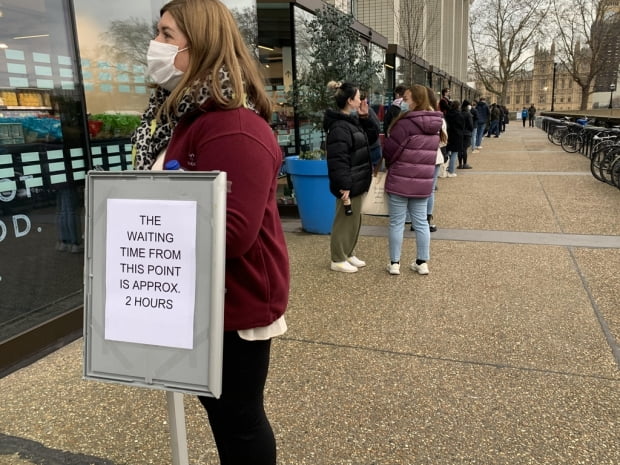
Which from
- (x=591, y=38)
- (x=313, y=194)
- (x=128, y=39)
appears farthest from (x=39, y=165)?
(x=591, y=38)

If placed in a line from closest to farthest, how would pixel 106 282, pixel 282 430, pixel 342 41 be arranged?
pixel 106 282 → pixel 282 430 → pixel 342 41

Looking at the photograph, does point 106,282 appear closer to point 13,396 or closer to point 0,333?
point 13,396

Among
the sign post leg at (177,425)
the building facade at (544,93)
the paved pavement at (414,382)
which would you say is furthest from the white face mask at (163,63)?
the building facade at (544,93)

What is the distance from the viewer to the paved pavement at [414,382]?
2496 mm

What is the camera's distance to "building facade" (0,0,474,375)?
3.43 m

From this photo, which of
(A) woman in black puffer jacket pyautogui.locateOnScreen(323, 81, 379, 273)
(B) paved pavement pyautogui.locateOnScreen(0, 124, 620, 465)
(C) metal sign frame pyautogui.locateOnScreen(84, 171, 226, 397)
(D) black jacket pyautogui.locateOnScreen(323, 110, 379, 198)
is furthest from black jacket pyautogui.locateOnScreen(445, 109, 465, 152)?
(C) metal sign frame pyautogui.locateOnScreen(84, 171, 226, 397)

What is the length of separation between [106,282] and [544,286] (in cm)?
408

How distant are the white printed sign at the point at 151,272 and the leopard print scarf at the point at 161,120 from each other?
235mm

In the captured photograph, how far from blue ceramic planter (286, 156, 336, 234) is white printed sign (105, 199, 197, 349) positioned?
15.9ft

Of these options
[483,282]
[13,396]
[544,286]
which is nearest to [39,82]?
[13,396]

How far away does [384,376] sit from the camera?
3119 millimetres

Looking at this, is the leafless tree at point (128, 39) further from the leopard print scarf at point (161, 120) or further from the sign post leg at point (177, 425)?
the sign post leg at point (177, 425)

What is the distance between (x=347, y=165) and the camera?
189 inches

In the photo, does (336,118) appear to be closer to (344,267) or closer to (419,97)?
(419,97)
